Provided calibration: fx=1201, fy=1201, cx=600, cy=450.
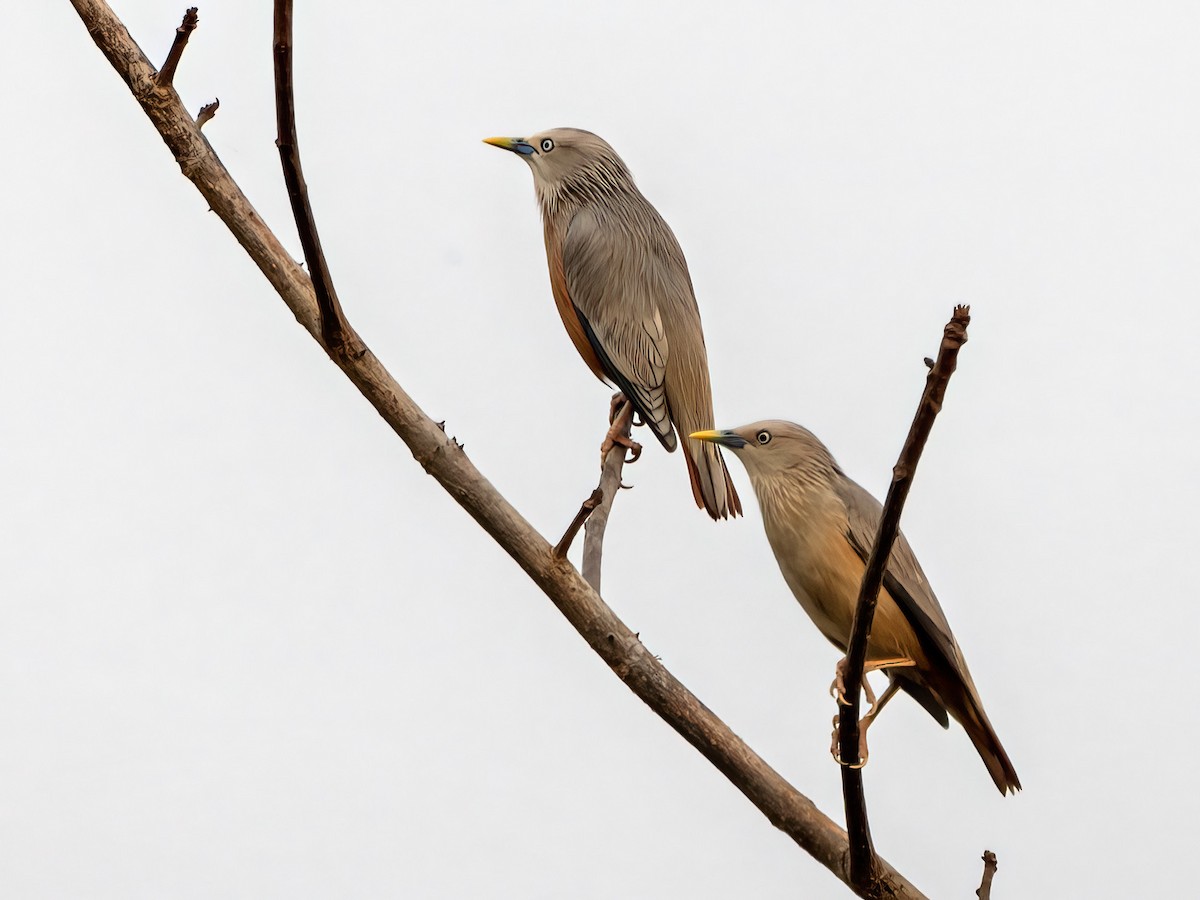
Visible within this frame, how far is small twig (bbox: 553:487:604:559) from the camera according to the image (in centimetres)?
169

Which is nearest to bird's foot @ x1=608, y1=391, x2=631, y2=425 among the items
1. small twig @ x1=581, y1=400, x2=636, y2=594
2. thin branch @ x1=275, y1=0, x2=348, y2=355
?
small twig @ x1=581, y1=400, x2=636, y2=594

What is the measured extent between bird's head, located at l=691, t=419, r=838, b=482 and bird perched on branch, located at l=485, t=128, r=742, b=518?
0.14 m

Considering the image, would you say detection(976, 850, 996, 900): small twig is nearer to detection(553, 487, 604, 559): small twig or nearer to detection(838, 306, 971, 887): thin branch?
detection(838, 306, 971, 887): thin branch

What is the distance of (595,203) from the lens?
7.70 feet

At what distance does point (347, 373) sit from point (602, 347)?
584 mm

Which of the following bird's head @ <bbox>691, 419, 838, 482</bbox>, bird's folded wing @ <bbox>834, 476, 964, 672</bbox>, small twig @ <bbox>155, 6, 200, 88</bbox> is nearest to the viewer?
small twig @ <bbox>155, 6, 200, 88</bbox>

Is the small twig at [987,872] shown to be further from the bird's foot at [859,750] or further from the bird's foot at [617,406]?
the bird's foot at [617,406]

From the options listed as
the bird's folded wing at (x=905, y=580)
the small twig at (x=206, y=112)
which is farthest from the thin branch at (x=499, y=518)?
the bird's folded wing at (x=905, y=580)

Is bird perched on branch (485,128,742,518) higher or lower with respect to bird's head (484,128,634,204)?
lower

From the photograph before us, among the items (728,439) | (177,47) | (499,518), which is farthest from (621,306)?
(177,47)

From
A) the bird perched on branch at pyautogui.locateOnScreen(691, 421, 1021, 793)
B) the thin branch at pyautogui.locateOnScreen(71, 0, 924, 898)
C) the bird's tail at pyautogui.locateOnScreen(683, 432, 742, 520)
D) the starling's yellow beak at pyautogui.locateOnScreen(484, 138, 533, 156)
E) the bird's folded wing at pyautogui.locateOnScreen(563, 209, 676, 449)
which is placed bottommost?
→ the thin branch at pyautogui.locateOnScreen(71, 0, 924, 898)

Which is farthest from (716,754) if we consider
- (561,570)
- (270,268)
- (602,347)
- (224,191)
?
(224,191)

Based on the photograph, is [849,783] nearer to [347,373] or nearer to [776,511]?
[776,511]

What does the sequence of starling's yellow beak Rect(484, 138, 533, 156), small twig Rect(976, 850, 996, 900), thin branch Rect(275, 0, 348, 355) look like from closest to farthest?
1. thin branch Rect(275, 0, 348, 355)
2. small twig Rect(976, 850, 996, 900)
3. starling's yellow beak Rect(484, 138, 533, 156)
